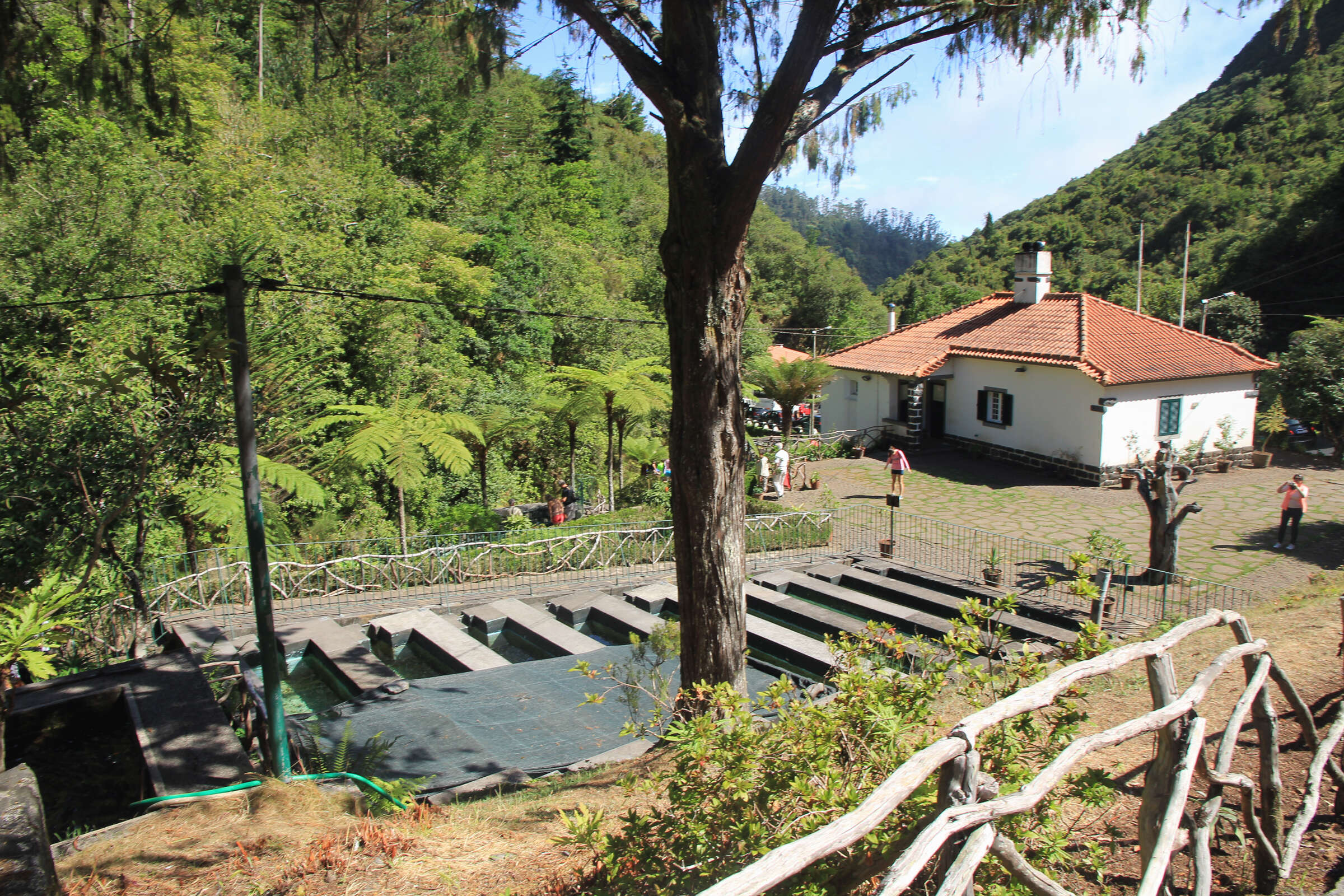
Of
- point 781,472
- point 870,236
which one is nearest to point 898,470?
point 781,472

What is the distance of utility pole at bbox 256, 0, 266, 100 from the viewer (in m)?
29.9

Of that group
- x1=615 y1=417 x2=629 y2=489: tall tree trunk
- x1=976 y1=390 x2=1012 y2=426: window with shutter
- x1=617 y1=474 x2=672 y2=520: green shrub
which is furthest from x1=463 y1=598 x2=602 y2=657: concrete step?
x1=976 y1=390 x2=1012 y2=426: window with shutter

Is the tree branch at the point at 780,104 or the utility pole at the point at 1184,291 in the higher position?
the utility pole at the point at 1184,291

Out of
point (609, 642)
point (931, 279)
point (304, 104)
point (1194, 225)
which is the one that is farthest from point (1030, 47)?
point (931, 279)

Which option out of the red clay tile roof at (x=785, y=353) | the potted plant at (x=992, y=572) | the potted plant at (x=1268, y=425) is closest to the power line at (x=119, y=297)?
the potted plant at (x=992, y=572)

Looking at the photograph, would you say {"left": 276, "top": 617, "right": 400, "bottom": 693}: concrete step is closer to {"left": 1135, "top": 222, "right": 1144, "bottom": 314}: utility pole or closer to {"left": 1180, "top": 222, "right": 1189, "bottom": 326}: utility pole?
{"left": 1135, "top": 222, "right": 1144, "bottom": 314}: utility pole

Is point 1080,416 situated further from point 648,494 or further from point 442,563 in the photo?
point 442,563

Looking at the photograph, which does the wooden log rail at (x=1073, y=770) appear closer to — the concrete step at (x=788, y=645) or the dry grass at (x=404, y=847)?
the dry grass at (x=404, y=847)

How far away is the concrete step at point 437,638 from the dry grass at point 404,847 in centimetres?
443

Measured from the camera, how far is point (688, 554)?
6730mm

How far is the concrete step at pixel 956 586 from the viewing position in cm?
1248

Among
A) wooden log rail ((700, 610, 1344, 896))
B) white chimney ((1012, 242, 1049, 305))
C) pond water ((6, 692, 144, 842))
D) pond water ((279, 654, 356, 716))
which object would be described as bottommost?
pond water ((279, 654, 356, 716))

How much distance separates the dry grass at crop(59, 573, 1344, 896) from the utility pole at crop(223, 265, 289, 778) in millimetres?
1400

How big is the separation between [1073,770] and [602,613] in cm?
1004
